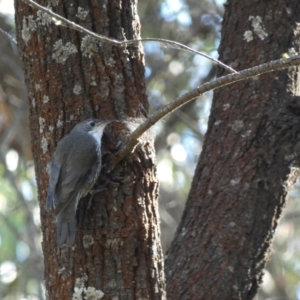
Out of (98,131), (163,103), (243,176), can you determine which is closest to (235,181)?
(243,176)

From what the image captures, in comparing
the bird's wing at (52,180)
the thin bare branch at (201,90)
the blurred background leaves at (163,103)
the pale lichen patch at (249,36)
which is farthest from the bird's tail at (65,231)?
the blurred background leaves at (163,103)

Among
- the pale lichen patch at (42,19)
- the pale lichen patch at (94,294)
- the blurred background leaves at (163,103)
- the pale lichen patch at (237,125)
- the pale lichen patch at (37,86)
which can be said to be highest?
the blurred background leaves at (163,103)

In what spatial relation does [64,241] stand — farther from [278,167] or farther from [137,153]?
[278,167]

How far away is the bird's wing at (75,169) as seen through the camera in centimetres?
324

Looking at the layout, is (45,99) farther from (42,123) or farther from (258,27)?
(258,27)

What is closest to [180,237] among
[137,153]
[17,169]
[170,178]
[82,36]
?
[137,153]

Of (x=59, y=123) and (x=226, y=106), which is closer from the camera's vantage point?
(x=59, y=123)

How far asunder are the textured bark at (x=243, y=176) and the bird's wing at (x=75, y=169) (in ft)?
2.35

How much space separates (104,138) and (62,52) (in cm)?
43

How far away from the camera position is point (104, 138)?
318 cm

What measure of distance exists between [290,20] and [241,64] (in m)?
0.40

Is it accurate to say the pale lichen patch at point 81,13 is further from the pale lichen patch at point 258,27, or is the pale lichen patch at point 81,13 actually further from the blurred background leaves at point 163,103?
the blurred background leaves at point 163,103

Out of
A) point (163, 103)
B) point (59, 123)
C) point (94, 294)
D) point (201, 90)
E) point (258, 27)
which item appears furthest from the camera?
point (163, 103)

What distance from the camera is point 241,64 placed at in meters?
4.13
